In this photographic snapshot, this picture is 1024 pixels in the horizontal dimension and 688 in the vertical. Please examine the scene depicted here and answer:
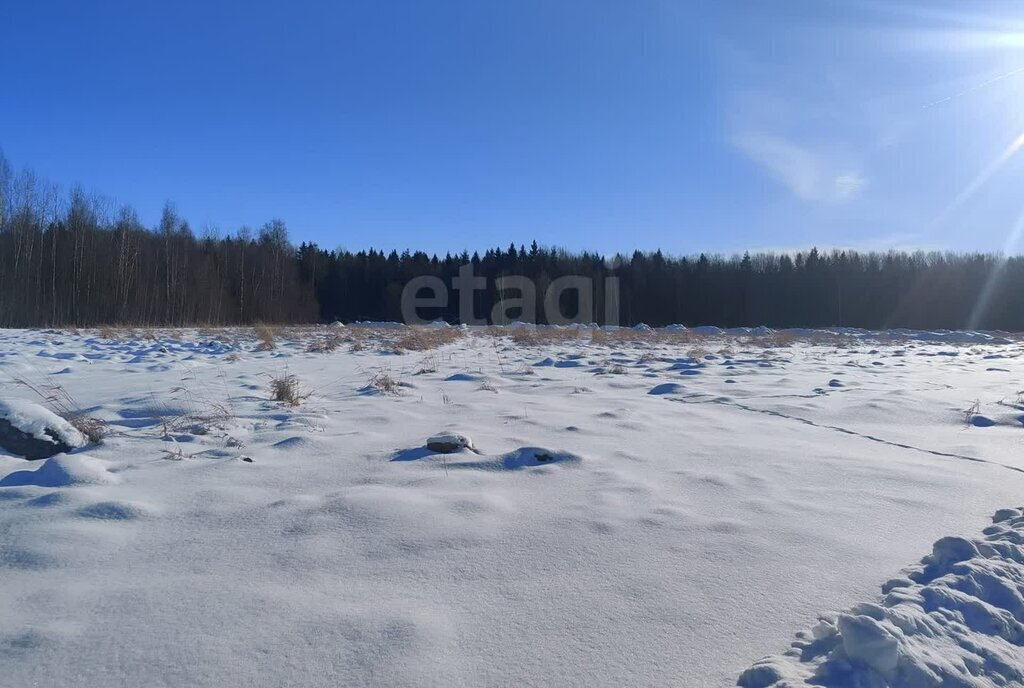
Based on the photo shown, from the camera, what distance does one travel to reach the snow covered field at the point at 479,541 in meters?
1.52

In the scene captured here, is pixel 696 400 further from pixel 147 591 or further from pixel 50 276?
pixel 50 276

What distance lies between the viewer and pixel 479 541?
222cm

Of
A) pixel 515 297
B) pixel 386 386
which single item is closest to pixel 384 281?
pixel 515 297

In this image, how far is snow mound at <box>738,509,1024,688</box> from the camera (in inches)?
58.0

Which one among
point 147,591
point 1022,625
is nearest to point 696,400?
point 1022,625

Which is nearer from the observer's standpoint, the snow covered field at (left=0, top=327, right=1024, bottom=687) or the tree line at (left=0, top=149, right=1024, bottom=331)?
the snow covered field at (left=0, top=327, right=1024, bottom=687)

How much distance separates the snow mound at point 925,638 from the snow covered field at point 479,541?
0.01 meters

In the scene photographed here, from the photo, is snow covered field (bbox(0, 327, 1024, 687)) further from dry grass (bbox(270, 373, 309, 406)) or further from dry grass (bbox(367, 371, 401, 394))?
dry grass (bbox(367, 371, 401, 394))

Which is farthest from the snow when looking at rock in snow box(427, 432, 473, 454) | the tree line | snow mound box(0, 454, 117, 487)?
the tree line

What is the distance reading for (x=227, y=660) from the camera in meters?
1.47

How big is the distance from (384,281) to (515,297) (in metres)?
11.4

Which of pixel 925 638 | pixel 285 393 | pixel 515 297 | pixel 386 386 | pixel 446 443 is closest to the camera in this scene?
pixel 925 638

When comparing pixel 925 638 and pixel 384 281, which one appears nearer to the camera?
pixel 925 638

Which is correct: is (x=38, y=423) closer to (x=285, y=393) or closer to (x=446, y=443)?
(x=285, y=393)
